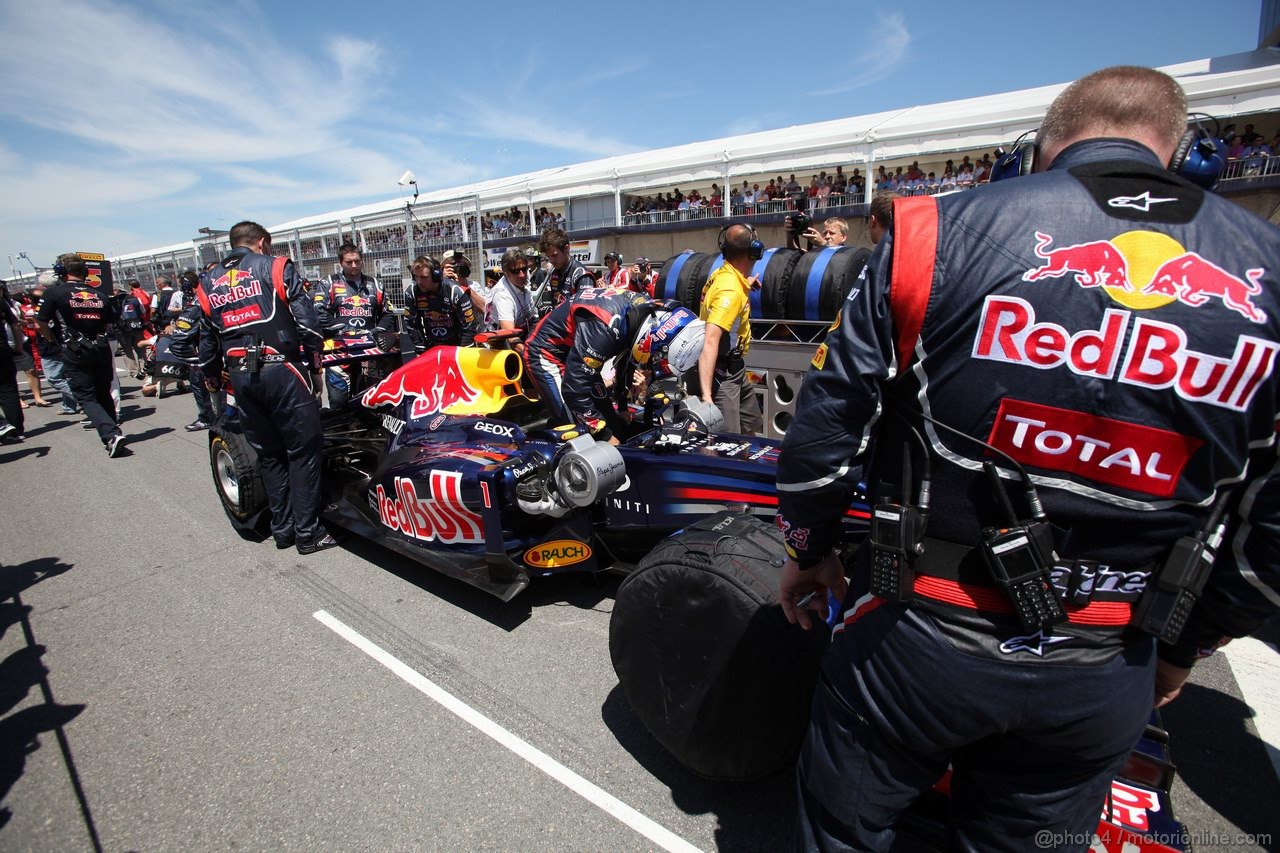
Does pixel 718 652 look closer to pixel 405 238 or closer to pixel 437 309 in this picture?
pixel 437 309

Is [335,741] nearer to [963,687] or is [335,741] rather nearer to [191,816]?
[191,816]

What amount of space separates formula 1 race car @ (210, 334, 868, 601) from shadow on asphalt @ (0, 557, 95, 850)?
129cm

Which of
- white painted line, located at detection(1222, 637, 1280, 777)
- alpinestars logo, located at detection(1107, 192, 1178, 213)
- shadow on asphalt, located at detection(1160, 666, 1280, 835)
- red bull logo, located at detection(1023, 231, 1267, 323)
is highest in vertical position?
alpinestars logo, located at detection(1107, 192, 1178, 213)

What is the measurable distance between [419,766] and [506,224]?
72.3 ft

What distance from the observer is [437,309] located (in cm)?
Answer: 732

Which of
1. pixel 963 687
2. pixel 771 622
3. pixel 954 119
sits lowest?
pixel 771 622

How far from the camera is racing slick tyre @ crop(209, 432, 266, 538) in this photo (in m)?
4.24

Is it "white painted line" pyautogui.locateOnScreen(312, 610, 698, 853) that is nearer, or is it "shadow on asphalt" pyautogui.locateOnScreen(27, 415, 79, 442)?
"white painted line" pyautogui.locateOnScreen(312, 610, 698, 853)

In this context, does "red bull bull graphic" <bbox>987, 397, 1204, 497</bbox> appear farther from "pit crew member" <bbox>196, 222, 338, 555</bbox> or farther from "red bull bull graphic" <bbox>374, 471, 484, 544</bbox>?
"pit crew member" <bbox>196, 222, 338, 555</bbox>

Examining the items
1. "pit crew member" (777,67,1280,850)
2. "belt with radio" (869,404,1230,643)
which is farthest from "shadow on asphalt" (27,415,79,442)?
"belt with radio" (869,404,1230,643)

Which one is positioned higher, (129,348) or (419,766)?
(129,348)

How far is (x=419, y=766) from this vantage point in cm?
224

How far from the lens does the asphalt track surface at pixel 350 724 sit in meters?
1.99

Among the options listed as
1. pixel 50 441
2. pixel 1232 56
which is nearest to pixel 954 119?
pixel 1232 56
